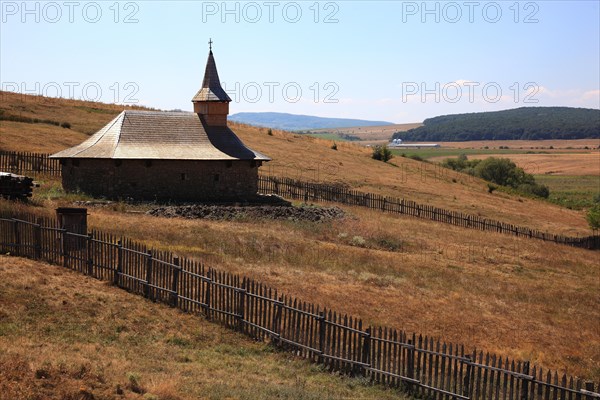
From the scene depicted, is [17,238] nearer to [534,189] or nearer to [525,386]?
[525,386]

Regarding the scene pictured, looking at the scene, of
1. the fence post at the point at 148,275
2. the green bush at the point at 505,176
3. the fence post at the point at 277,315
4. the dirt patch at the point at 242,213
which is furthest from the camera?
the green bush at the point at 505,176

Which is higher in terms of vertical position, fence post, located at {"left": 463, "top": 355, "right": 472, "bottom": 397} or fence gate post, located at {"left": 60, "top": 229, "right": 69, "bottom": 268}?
fence gate post, located at {"left": 60, "top": 229, "right": 69, "bottom": 268}

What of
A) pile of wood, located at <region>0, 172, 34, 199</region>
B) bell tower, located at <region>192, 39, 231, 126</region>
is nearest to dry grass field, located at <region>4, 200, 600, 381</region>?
pile of wood, located at <region>0, 172, 34, 199</region>

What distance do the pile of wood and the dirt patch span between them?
605 centimetres

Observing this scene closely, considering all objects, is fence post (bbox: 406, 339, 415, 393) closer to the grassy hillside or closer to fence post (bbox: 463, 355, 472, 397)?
fence post (bbox: 463, 355, 472, 397)

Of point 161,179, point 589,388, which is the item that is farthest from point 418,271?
point 161,179

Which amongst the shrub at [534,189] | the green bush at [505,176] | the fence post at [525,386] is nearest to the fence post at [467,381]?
the fence post at [525,386]

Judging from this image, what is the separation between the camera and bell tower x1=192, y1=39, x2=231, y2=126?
42.2 metres

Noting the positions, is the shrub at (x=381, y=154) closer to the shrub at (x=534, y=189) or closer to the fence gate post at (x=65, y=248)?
the shrub at (x=534, y=189)

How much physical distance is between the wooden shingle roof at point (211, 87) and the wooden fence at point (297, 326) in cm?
2263

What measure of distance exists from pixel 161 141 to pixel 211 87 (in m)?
5.49

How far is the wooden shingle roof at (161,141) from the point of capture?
37312 millimetres

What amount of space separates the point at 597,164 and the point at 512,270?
12996 cm

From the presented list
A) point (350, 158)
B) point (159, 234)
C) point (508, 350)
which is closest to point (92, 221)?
point (159, 234)
